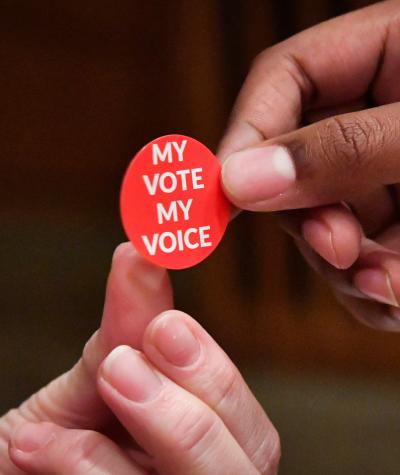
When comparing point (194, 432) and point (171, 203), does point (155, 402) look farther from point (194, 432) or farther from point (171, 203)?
point (171, 203)

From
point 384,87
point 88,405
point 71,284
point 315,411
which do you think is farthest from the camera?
point 71,284

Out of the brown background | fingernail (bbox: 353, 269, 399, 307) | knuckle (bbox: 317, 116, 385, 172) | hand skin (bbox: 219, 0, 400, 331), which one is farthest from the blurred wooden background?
knuckle (bbox: 317, 116, 385, 172)

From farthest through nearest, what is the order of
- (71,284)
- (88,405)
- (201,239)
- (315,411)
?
(71,284)
(315,411)
(88,405)
(201,239)

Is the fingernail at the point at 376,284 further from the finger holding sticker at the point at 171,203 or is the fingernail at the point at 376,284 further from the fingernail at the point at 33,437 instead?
the fingernail at the point at 33,437

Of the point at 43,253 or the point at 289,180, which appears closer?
the point at 289,180

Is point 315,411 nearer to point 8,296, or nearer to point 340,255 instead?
point 8,296

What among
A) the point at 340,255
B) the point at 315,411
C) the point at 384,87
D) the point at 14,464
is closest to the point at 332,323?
the point at 315,411

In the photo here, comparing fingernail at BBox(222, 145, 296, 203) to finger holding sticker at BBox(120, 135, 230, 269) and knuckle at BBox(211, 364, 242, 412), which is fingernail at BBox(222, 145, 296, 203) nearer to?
finger holding sticker at BBox(120, 135, 230, 269)
